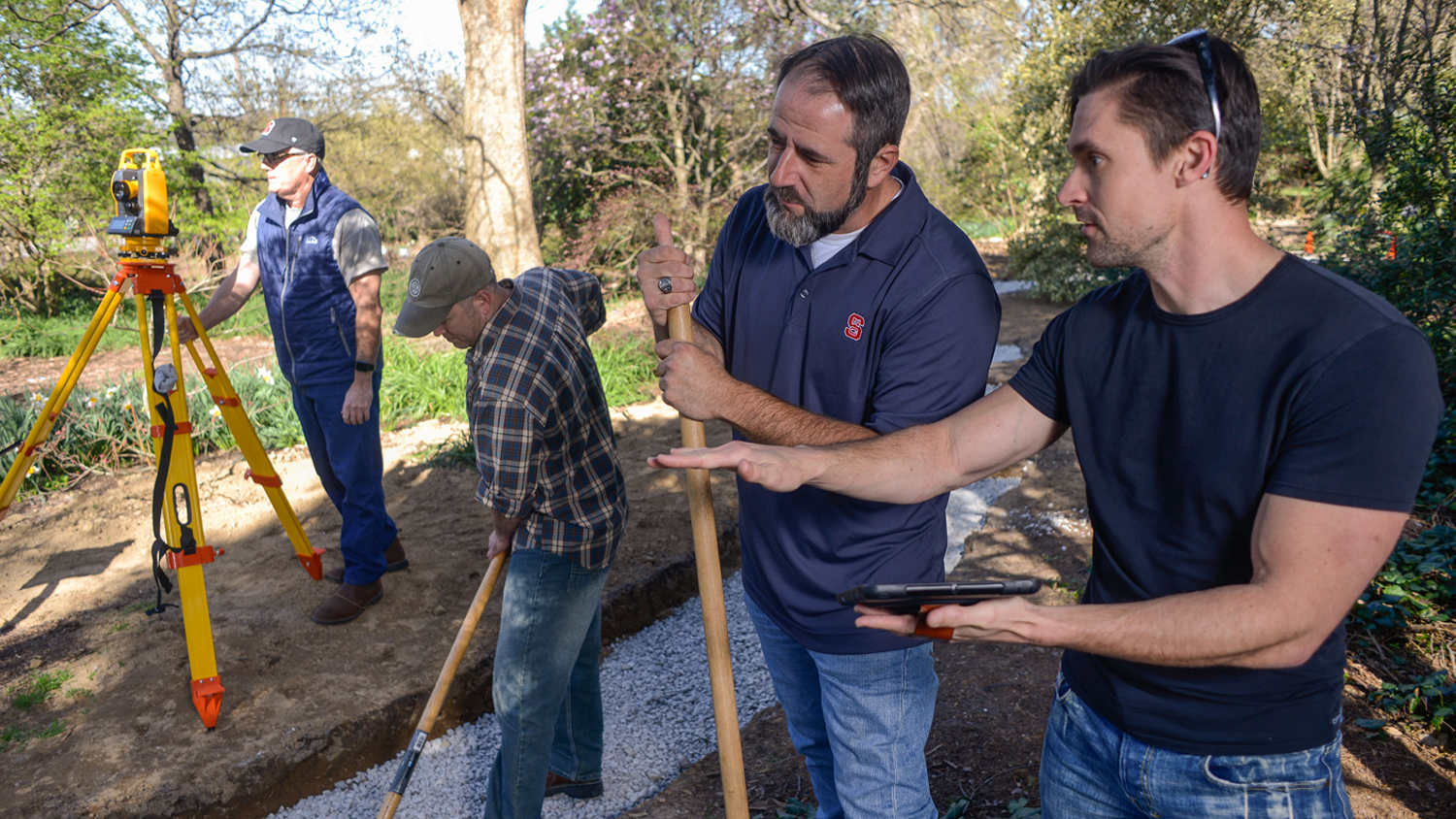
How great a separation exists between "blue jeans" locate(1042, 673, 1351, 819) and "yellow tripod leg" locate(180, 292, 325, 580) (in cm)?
333

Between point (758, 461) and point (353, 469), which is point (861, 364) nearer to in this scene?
point (758, 461)

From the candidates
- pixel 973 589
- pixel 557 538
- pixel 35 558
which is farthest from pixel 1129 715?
pixel 35 558

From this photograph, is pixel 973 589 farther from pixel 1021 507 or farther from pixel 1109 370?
pixel 1021 507

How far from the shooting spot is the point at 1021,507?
5613mm

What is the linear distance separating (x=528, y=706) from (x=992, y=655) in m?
2.18

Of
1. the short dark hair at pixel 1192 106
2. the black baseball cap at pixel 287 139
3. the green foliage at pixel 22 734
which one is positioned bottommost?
the green foliage at pixel 22 734

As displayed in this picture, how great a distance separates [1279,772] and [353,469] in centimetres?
367

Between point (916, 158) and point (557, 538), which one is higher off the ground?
point (916, 158)

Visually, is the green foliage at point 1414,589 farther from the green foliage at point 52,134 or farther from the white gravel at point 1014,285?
the green foliage at point 52,134

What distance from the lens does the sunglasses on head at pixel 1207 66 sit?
1.40 m

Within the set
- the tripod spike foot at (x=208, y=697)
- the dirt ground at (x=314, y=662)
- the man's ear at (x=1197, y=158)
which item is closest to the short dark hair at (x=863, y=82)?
the man's ear at (x=1197, y=158)

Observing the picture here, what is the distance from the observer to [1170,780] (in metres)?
1.55

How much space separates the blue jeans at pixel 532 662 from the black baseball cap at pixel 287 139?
96.0 inches

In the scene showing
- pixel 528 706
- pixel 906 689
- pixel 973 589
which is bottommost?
pixel 528 706
